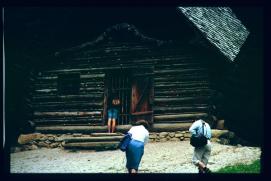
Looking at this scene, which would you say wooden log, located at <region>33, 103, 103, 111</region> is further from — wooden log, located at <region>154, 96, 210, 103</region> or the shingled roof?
the shingled roof

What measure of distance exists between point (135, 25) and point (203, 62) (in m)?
2.74

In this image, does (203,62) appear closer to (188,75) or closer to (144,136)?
(188,75)

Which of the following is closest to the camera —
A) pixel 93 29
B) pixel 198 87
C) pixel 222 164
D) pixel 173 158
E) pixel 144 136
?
pixel 144 136

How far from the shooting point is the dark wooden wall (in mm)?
16188

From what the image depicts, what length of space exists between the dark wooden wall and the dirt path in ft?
5.23

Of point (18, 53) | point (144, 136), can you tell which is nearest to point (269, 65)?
point (144, 136)

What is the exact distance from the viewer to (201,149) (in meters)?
10.5

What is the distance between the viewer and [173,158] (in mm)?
12859

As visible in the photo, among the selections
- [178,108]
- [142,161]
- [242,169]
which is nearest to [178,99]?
[178,108]

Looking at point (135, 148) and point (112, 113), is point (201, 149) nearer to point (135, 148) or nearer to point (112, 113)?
point (135, 148)

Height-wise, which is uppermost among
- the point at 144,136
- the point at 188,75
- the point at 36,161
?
the point at 188,75

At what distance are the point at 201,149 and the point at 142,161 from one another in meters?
2.85

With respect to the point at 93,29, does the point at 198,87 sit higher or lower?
lower
